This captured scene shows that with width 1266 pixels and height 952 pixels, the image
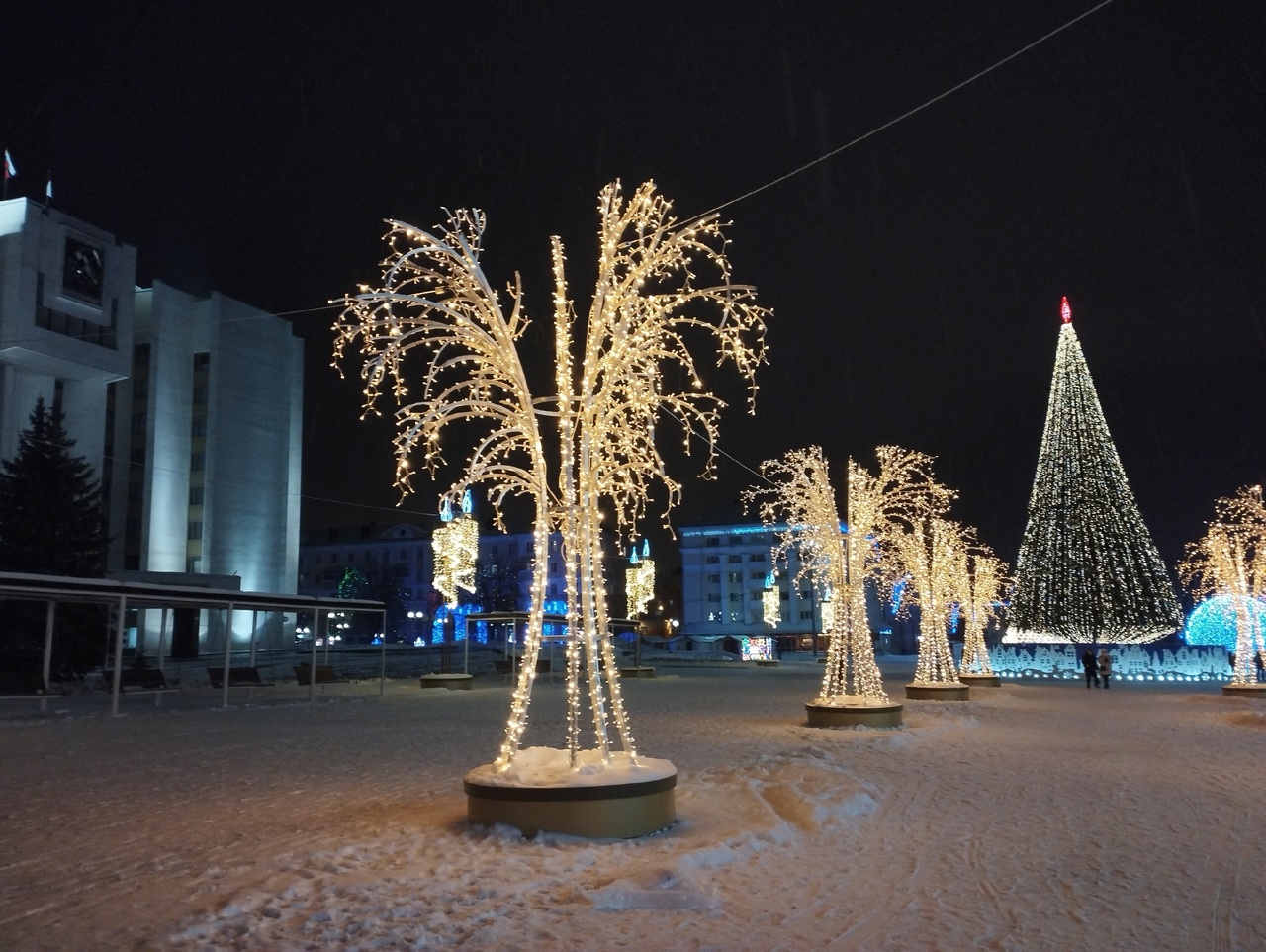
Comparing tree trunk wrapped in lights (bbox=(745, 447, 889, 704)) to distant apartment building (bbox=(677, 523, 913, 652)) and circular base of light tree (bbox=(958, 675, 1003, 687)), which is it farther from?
distant apartment building (bbox=(677, 523, 913, 652))

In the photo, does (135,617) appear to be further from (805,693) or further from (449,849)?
(449,849)

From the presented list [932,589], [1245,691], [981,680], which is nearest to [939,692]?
[932,589]

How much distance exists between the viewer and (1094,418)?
38594 millimetres

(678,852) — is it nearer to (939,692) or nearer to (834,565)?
(834,565)

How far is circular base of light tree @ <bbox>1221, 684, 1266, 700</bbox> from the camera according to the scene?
26359mm

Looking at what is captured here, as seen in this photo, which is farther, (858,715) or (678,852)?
(858,715)

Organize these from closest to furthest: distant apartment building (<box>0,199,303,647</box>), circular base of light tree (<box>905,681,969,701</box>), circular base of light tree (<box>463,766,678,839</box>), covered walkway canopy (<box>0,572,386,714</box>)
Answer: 1. circular base of light tree (<box>463,766,678,839</box>)
2. covered walkway canopy (<box>0,572,386,714</box>)
3. circular base of light tree (<box>905,681,969,701</box>)
4. distant apartment building (<box>0,199,303,647</box>)

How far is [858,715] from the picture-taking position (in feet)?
57.8

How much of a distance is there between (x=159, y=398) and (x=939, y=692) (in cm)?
5379

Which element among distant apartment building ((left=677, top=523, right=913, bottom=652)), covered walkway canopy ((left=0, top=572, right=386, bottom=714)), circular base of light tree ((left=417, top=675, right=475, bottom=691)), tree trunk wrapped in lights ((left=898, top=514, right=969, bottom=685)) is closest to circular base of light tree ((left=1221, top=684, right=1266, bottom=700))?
tree trunk wrapped in lights ((left=898, top=514, right=969, bottom=685))

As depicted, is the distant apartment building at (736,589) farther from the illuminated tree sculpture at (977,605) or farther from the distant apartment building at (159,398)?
the illuminated tree sculpture at (977,605)

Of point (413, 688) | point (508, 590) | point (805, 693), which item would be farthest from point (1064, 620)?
point (508, 590)

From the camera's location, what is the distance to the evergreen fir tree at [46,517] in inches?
1207

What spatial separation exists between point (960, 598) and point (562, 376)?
27.4 meters
